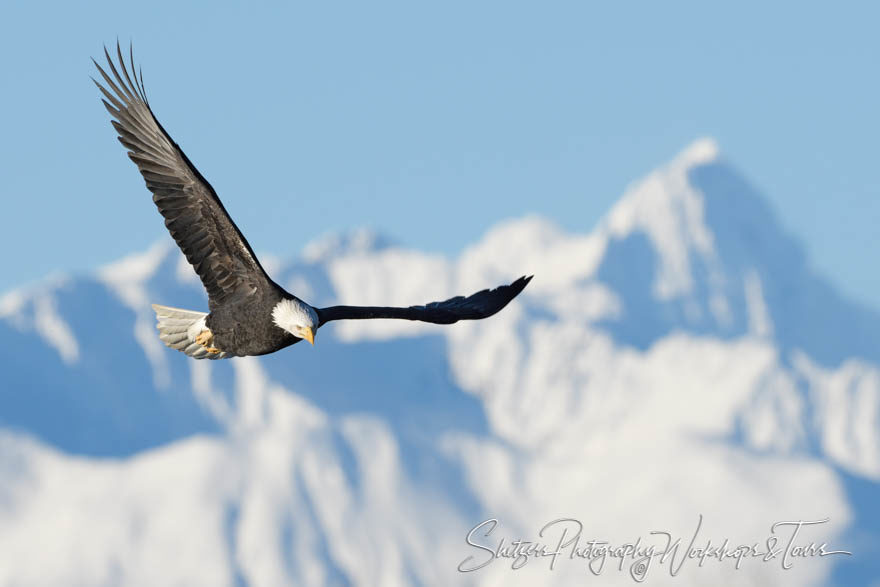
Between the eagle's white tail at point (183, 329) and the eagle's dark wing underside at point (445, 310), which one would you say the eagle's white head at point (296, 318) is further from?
the eagle's white tail at point (183, 329)

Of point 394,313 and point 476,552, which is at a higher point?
point 476,552

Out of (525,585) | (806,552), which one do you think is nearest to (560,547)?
(806,552)

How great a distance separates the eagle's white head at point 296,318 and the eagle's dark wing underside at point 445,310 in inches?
39.0

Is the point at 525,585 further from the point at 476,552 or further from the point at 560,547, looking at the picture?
the point at 560,547

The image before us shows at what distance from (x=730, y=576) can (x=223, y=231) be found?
109ft

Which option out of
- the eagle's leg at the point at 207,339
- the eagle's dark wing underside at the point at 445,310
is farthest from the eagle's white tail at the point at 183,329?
→ the eagle's dark wing underside at the point at 445,310

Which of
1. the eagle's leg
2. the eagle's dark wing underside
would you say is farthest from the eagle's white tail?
the eagle's dark wing underside

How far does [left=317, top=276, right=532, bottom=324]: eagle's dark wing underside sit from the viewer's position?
2003 cm

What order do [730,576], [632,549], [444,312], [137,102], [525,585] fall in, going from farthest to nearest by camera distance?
[525,585] → [730,576] → [632,549] → [444,312] → [137,102]

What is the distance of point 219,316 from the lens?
19.0 metres

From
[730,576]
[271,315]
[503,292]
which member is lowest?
[271,315]

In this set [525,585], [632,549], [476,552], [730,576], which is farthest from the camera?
[525,585]

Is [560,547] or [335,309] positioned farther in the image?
[560,547]

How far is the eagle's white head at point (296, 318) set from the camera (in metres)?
18.0
